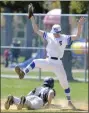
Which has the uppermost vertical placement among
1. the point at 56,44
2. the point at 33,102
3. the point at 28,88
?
the point at 56,44

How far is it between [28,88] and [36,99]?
16.5 feet

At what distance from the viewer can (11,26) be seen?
66.6ft

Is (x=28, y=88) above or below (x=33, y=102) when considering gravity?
below

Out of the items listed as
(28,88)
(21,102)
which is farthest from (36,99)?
(28,88)

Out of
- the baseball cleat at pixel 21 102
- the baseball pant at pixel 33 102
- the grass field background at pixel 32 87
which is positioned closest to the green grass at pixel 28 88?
the grass field background at pixel 32 87

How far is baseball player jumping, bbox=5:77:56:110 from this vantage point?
1082 centimetres

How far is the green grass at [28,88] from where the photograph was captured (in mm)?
14695

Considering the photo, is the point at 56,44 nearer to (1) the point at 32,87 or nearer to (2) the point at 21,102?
(2) the point at 21,102

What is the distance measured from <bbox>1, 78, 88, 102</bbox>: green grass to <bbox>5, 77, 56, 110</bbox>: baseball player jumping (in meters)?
2.67

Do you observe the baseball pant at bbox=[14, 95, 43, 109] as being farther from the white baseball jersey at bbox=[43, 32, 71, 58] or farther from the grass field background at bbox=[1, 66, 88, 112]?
the grass field background at bbox=[1, 66, 88, 112]

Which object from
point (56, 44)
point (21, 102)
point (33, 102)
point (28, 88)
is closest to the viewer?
point (21, 102)

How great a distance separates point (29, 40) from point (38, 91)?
862cm

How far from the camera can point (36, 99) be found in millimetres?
11062

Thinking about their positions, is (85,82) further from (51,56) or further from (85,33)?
(51,56)
